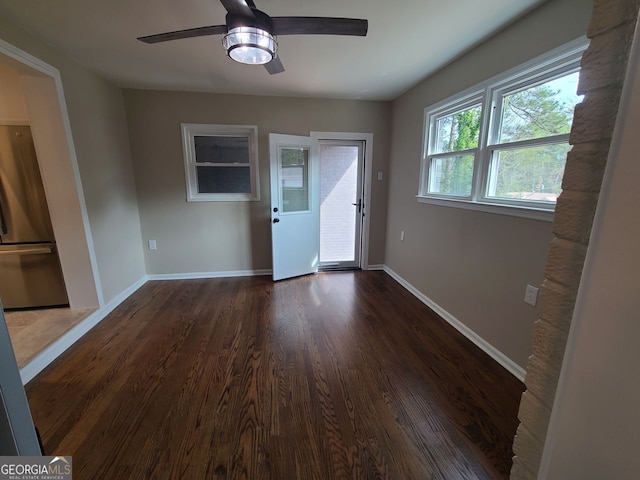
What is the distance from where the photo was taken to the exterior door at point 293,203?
337cm

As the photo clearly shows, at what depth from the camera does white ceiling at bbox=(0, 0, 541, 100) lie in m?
1.70

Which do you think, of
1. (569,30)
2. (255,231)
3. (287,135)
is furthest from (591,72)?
(255,231)

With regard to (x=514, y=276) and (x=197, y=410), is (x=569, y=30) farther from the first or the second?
(x=197, y=410)

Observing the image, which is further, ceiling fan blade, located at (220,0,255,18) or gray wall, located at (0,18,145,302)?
gray wall, located at (0,18,145,302)

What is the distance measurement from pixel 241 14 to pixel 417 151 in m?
2.35

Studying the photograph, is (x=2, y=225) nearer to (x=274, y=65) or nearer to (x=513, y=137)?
(x=274, y=65)

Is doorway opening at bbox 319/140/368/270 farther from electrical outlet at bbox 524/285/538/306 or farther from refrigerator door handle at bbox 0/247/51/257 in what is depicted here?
refrigerator door handle at bbox 0/247/51/257

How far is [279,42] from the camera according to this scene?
2.12 metres

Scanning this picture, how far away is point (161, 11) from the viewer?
1.75 m

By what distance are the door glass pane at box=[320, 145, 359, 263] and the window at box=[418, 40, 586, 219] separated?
1.40 meters

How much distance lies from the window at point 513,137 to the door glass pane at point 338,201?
4.58 feet

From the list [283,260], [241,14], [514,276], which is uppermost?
[241,14]

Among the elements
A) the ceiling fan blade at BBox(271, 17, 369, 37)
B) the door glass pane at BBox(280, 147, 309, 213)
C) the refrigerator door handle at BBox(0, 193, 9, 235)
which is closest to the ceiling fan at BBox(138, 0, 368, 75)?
the ceiling fan blade at BBox(271, 17, 369, 37)

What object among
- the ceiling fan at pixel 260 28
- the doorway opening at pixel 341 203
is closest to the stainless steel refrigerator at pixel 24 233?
the ceiling fan at pixel 260 28
